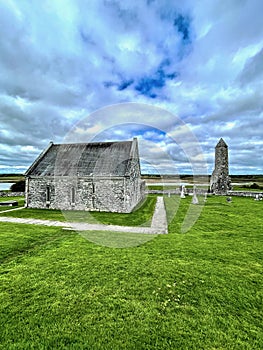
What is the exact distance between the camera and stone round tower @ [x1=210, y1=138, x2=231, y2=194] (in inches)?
1321

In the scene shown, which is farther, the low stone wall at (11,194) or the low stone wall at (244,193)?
the low stone wall at (11,194)

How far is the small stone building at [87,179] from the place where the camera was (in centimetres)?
1864

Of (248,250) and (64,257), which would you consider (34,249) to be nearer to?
(64,257)

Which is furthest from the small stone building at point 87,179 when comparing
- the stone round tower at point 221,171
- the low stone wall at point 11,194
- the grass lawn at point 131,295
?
the stone round tower at point 221,171

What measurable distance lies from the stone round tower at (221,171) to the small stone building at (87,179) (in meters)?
18.9

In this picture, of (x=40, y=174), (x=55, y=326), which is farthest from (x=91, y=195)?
(x=55, y=326)

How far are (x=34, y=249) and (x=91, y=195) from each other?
10.7m

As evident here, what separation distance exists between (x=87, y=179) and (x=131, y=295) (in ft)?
48.4

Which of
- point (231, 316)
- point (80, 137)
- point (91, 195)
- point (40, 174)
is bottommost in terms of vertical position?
point (231, 316)

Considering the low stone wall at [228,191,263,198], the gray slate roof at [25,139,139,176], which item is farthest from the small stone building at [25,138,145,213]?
the low stone wall at [228,191,263,198]

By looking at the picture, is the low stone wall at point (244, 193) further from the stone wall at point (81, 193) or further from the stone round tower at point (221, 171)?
the stone wall at point (81, 193)

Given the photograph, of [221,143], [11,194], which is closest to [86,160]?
[11,194]

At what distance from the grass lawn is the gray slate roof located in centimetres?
1052

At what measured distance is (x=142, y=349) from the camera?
361cm
